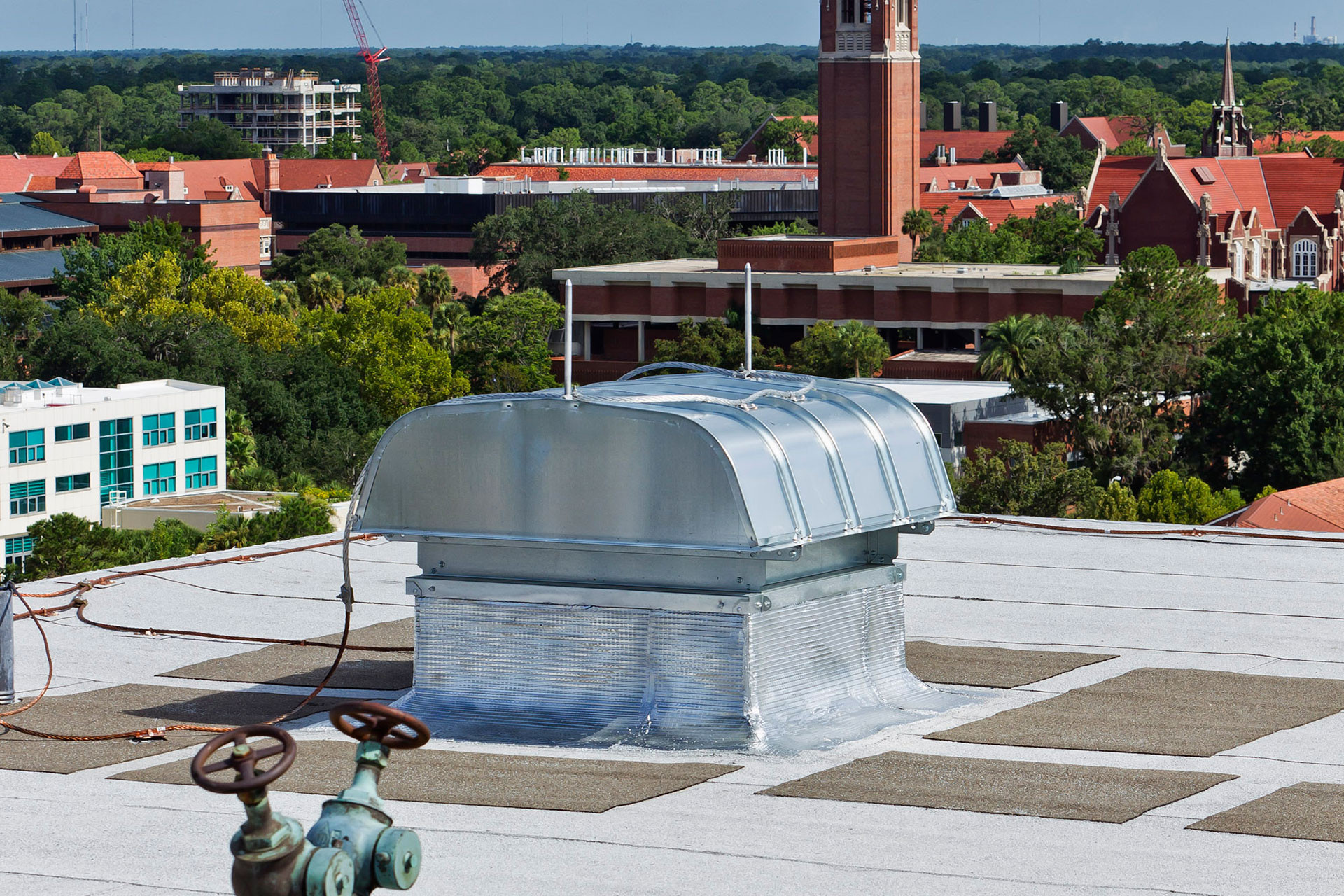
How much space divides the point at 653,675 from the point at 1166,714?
4905mm

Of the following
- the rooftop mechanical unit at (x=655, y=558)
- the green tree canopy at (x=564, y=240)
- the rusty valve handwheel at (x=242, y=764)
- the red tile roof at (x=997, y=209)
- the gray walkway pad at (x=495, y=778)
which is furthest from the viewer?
the red tile roof at (x=997, y=209)

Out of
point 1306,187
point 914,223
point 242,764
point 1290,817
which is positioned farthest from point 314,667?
point 1306,187

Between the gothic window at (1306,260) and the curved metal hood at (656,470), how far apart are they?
136749 mm

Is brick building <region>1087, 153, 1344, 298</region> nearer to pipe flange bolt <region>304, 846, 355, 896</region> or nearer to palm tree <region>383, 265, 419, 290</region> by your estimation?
palm tree <region>383, 265, 419, 290</region>

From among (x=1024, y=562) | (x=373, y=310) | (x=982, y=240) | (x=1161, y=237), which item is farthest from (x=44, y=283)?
(x=1024, y=562)

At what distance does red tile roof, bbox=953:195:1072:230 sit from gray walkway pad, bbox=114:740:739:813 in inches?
5954

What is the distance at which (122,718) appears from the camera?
1909cm

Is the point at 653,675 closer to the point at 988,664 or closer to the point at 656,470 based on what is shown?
the point at 656,470

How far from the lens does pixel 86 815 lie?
15117mm

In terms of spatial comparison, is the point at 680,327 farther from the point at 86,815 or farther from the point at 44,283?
the point at 86,815

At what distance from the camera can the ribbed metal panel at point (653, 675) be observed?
17141mm

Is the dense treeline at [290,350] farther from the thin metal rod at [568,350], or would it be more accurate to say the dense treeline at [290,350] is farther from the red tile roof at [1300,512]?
the thin metal rod at [568,350]

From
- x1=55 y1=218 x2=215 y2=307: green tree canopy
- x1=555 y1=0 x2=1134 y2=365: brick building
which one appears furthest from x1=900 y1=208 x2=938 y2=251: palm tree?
x1=55 y1=218 x2=215 y2=307: green tree canopy

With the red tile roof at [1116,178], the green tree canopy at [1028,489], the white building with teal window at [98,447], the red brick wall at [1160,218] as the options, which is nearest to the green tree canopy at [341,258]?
the red brick wall at [1160,218]
